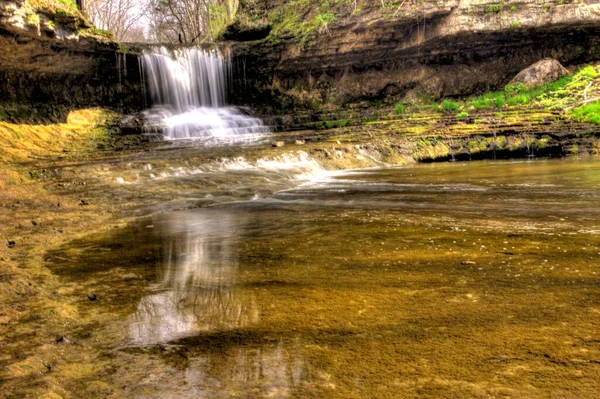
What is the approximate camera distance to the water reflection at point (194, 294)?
2344mm

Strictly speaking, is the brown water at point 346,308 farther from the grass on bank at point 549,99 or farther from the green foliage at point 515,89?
the green foliage at point 515,89

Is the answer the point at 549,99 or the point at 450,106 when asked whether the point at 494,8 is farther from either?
the point at 549,99

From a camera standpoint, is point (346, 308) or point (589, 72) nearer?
point (346, 308)

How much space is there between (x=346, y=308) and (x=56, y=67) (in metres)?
16.7

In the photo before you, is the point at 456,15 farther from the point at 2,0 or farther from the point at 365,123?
the point at 2,0

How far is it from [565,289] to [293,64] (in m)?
19.5

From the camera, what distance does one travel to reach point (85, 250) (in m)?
4.27

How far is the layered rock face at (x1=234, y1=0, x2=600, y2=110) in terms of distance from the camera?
58.0 ft

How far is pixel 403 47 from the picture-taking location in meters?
19.5

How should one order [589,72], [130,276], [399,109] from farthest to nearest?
[399,109] < [589,72] < [130,276]

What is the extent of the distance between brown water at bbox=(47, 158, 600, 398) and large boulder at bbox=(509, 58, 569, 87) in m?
14.9

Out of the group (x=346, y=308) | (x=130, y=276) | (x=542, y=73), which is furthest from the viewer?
(x=542, y=73)

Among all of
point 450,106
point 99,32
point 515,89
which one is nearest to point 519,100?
point 515,89

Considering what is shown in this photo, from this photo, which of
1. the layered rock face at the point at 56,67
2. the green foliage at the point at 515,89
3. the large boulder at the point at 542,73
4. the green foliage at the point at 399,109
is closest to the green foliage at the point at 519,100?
the green foliage at the point at 515,89
